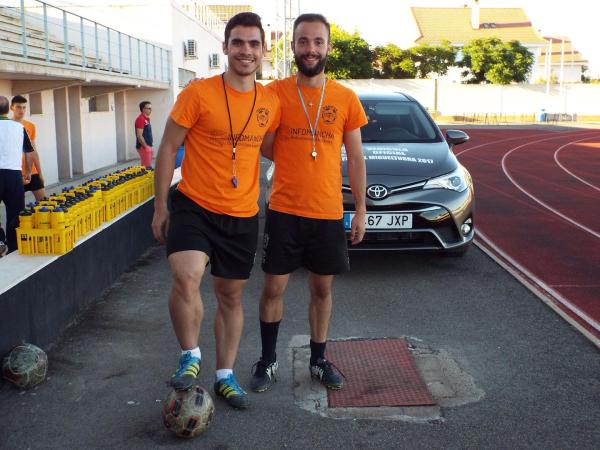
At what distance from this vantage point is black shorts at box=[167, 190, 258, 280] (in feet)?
11.2

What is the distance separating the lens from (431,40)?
251 feet

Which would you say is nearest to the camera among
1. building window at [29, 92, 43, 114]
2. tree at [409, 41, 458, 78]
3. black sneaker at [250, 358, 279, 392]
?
black sneaker at [250, 358, 279, 392]

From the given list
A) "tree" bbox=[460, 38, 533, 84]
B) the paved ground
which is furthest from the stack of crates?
"tree" bbox=[460, 38, 533, 84]

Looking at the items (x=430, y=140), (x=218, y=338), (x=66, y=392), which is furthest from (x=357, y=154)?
(x=430, y=140)

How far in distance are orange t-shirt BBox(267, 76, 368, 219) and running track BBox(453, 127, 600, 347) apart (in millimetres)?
2349

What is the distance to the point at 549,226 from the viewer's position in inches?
374

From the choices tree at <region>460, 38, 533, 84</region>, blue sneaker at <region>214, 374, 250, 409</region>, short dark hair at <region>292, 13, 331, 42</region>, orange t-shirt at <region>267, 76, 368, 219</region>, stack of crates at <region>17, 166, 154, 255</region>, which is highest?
tree at <region>460, 38, 533, 84</region>

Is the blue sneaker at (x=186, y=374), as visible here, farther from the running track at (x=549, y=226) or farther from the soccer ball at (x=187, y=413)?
the running track at (x=549, y=226)

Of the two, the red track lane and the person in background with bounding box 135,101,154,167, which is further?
the red track lane

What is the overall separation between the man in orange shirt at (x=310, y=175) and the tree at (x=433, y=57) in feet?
185

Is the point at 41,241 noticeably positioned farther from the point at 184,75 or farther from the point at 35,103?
the point at 184,75

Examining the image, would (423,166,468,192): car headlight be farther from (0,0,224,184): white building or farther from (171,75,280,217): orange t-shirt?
(0,0,224,184): white building

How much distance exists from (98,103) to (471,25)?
69.4 m

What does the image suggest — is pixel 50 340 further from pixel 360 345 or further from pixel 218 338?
pixel 360 345
